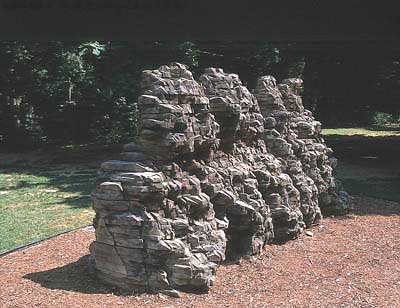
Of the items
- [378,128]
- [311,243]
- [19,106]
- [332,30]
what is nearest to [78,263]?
[311,243]

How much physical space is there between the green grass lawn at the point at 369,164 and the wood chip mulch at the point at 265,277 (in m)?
4.94

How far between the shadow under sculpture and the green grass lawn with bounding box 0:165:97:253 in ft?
10.1

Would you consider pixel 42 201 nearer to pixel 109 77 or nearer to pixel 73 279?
pixel 73 279

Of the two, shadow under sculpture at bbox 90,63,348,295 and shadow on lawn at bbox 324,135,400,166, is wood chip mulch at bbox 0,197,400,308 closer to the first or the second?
shadow under sculpture at bbox 90,63,348,295

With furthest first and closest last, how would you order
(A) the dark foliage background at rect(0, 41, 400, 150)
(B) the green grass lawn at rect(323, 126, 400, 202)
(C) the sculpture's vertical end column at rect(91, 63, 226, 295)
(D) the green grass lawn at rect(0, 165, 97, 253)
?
(A) the dark foliage background at rect(0, 41, 400, 150) < (B) the green grass lawn at rect(323, 126, 400, 202) < (D) the green grass lawn at rect(0, 165, 97, 253) < (C) the sculpture's vertical end column at rect(91, 63, 226, 295)

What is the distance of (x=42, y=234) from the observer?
9.82 meters

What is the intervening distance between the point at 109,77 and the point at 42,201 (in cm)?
985

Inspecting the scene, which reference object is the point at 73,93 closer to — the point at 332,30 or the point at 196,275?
the point at 332,30

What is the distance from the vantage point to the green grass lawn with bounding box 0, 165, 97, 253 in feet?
33.0

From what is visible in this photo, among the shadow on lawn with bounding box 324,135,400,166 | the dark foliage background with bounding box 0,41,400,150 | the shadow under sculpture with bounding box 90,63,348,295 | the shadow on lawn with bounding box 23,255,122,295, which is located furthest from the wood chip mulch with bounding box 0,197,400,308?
the dark foliage background with bounding box 0,41,400,150

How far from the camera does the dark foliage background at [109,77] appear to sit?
22.0m

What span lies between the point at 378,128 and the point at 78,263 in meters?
30.8

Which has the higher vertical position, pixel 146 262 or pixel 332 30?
pixel 332 30

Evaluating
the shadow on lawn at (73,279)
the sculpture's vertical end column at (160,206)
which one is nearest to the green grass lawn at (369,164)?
the sculpture's vertical end column at (160,206)
